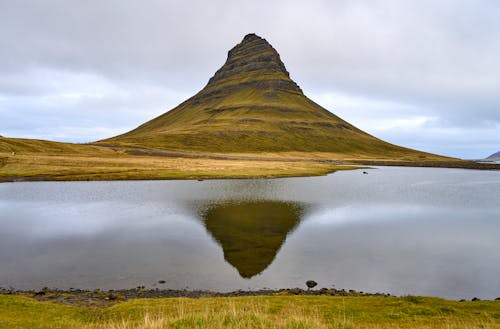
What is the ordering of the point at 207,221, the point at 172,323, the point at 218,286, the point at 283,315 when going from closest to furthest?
the point at 172,323 → the point at 283,315 → the point at 218,286 → the point at 207,221

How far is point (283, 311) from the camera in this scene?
19.5m

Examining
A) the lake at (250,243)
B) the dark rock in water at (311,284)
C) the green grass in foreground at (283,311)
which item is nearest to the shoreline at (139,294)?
the dark rock in water at (311,284)

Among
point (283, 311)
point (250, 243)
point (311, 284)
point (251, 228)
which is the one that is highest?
point (283, 311)

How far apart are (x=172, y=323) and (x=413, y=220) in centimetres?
4805

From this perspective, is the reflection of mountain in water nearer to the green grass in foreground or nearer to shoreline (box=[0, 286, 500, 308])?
shoreline (box=[0, 286, 500, 308])

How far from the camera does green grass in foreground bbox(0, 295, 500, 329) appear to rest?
17.5 meters

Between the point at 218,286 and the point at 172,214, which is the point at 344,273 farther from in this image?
the point at 172,214

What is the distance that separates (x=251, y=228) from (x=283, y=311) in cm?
2715

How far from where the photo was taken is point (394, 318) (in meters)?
18.9

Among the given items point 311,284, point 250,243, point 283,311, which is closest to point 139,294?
point 283,311

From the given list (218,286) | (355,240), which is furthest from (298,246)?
(218,286)

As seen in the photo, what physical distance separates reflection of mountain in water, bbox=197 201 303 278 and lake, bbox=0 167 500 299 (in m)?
0.16

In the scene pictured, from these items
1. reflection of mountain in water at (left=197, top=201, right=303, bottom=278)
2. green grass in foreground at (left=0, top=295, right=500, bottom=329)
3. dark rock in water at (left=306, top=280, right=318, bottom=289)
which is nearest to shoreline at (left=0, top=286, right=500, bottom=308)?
dark rock in water at (left=306, top=280, right=318, bottom=289)

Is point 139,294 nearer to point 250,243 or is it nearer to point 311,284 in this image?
point 311,284
